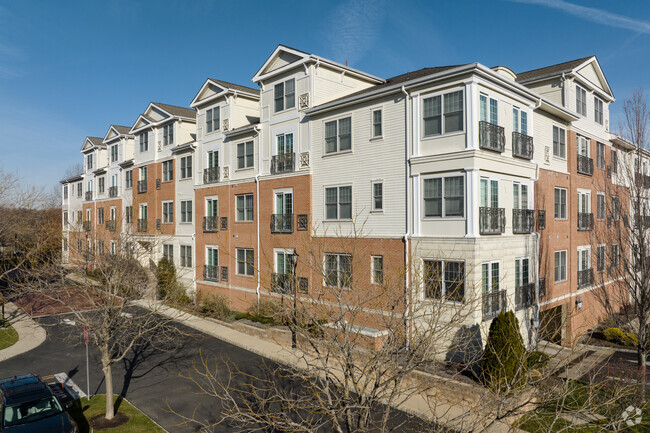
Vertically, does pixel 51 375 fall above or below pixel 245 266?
below

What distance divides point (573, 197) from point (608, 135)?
7.22 m

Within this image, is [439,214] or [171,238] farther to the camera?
[171,238]

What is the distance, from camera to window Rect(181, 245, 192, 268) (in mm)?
36156

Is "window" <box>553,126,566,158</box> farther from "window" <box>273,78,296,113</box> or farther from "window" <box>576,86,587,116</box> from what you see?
"window" <box>273,78,296,113</box>

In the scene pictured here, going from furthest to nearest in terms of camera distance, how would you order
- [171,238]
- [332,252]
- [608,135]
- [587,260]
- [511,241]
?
[171,238], [608,135], [587,260], [332,252], [511,241]

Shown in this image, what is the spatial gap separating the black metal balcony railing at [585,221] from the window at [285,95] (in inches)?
752

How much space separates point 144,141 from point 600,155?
37.7m

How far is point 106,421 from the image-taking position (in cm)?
1465

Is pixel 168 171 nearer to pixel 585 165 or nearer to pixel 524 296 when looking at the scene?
pixel 524 296

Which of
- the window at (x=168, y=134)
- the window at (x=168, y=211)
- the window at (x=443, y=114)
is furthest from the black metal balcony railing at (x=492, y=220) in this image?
the window at (x=168, y=134)

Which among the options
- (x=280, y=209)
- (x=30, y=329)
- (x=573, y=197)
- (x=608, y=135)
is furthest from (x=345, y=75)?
(x=30, y=329)

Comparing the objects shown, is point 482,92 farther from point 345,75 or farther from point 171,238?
point 171,238

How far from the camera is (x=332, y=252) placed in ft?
78.9

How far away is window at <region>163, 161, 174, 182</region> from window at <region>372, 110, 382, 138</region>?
22.2 meters
